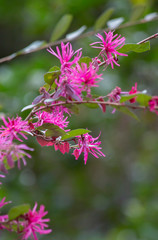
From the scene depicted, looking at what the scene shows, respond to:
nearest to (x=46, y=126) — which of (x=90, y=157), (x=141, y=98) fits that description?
(x=141, y=98)

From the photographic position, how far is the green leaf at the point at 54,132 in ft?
1.49

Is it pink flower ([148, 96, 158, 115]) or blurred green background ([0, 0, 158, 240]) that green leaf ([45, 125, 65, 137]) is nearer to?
pink flower ([148, 96, 158, 115])

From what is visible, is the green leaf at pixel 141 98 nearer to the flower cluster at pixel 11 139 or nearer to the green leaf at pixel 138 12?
the flower cluster at pixel 11 139

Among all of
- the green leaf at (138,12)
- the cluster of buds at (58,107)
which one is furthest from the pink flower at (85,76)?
the green leaf at (138,12)

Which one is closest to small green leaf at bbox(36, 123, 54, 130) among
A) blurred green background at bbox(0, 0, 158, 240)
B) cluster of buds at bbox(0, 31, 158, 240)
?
cluster of buds at bbox(0, 31, 158, 240)

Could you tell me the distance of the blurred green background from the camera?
4.82ft

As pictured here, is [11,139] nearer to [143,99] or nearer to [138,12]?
[143,99]

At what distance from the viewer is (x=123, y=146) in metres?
2.37

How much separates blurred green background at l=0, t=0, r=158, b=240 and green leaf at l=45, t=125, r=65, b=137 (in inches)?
33.0

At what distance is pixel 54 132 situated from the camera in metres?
0.46

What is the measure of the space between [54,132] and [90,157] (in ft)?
4.92

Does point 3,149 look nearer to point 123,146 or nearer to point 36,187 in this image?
point 36,187

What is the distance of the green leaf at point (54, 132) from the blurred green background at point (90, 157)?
2.75ft

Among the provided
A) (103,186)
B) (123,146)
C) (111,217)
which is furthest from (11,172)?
(123,146)
